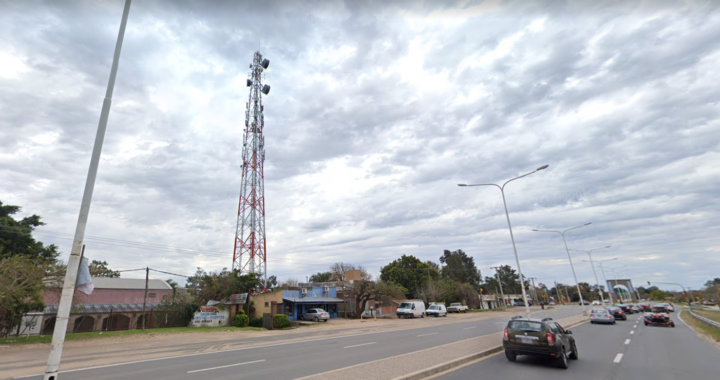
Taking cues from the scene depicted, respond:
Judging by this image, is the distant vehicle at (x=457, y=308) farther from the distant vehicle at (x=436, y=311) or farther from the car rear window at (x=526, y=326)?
the car rear window at (x=526, y=326)

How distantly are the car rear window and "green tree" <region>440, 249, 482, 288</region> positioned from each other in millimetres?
82356

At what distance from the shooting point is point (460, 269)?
307 feet

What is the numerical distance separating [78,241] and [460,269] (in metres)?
96.1


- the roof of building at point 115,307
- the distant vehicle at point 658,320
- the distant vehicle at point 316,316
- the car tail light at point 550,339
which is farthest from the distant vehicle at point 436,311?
the car tail light at point 550,339

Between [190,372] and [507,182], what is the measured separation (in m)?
19.7

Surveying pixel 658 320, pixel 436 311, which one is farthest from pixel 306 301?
pixel 658 320

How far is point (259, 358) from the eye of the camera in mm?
13055

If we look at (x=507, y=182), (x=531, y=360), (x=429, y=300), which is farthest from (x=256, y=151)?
(x=429, y=300)

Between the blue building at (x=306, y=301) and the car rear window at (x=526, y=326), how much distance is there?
33.5m

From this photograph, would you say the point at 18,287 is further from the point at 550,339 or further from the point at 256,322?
the point at 550,339

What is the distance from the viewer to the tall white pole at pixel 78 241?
16.6ft

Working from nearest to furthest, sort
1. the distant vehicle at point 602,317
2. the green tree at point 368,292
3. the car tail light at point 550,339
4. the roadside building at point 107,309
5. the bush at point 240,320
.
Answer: the car tail light at point 550,339, the distant vehicle at point 602,317, the roadside building at point 107,309, the bush at point 240,320, the green tree at point 368,292

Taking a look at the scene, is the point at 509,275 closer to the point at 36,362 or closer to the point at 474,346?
the point at 474,346

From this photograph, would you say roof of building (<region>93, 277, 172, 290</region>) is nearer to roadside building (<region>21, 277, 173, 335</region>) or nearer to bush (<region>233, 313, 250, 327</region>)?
roadside building (<region>21, 277, 173, 335</region>)
